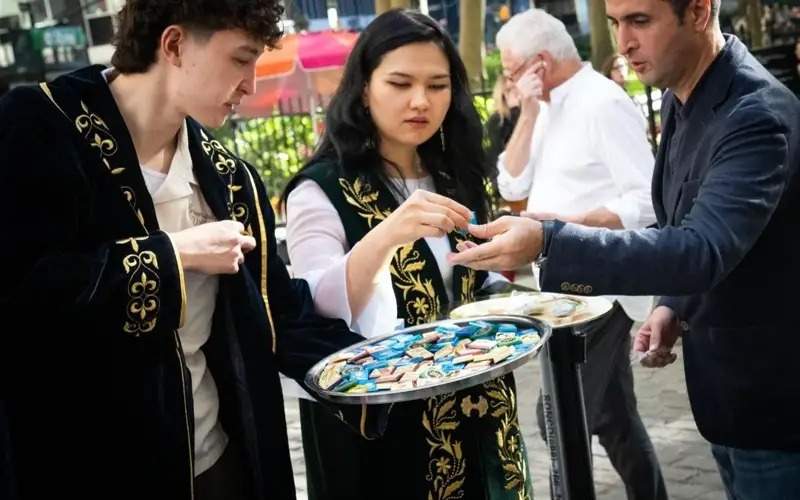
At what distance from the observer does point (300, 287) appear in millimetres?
2602

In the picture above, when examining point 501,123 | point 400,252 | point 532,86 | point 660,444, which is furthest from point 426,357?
point 501,123

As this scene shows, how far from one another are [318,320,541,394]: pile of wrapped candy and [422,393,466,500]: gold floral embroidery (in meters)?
0.27

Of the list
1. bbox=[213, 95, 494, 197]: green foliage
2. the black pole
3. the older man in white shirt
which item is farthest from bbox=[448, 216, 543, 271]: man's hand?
bbox=[213, 95, 494, 197]: green foliage

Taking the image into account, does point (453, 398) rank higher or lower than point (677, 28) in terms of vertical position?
lower

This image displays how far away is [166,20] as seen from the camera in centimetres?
210

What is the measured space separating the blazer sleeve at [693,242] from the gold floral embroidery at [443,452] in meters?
0.72

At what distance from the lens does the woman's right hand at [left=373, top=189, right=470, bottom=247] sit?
7.88ft

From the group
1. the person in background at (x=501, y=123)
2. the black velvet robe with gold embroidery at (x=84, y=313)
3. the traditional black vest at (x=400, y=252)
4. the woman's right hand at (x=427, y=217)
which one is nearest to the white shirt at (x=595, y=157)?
the traditional black vest at (x=400, y=252)

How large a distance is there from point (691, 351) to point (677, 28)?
2.48 feet

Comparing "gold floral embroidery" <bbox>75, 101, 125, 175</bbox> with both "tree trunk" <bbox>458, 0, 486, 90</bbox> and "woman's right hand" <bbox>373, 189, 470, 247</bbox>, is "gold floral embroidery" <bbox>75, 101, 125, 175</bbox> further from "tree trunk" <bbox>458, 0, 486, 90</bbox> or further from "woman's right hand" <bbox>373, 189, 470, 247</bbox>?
"tree trunk" <bbox>458, 0, 486, 90</bbox>

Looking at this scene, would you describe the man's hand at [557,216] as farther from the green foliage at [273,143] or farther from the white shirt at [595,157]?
the green foliage at [273,143]

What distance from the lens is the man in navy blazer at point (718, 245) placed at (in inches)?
83.3

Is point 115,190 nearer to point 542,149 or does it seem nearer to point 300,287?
point 300,287

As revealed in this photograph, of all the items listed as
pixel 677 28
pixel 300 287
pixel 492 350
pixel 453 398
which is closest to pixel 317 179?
pixel 300 287
